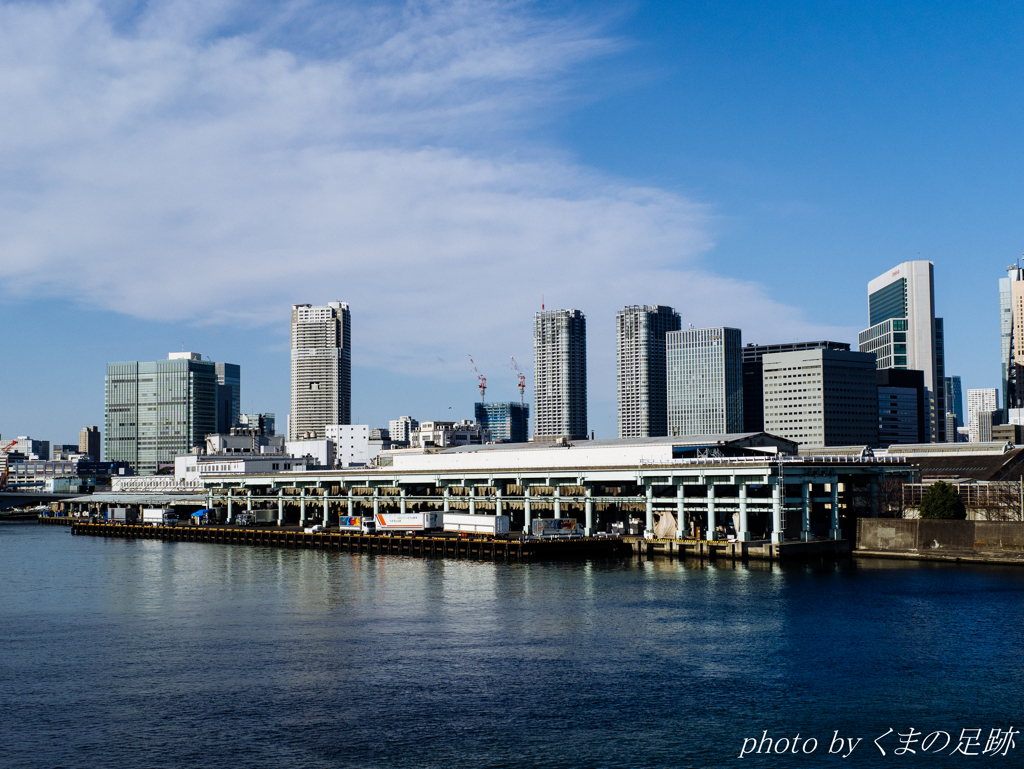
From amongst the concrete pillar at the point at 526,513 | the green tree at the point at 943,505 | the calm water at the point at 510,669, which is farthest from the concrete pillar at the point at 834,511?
the concrete pillar at the point at 526,513

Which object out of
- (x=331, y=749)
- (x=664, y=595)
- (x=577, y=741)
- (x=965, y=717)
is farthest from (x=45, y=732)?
(x=664, y=595)

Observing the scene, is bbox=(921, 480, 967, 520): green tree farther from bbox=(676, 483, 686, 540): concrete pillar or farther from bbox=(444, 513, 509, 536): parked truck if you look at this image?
bbox=(444, 513, 509, 536): parked truck

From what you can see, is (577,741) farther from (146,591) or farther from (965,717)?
(146,591)

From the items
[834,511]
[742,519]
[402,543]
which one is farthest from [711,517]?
[402,543]

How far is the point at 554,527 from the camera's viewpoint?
381 feet

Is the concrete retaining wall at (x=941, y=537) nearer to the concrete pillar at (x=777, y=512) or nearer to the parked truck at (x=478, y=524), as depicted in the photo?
the concrete pillar at (x=777, y=512)

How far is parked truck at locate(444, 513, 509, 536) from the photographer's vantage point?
116 metres

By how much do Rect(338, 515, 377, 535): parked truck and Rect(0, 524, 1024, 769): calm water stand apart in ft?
143

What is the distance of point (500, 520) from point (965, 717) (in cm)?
7541

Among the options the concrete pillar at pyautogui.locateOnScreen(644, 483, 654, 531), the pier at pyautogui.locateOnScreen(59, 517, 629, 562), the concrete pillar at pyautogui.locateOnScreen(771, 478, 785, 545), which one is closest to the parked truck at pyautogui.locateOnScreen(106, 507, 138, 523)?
the pier at pyautogui.locateOnScreen(59, 517, 629, 562)

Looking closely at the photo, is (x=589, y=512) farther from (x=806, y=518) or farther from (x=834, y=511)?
(x=834, y=511)

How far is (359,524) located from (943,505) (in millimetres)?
71920

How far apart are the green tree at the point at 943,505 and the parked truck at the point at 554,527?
120 feet

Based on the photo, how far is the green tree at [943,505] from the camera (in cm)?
9881
